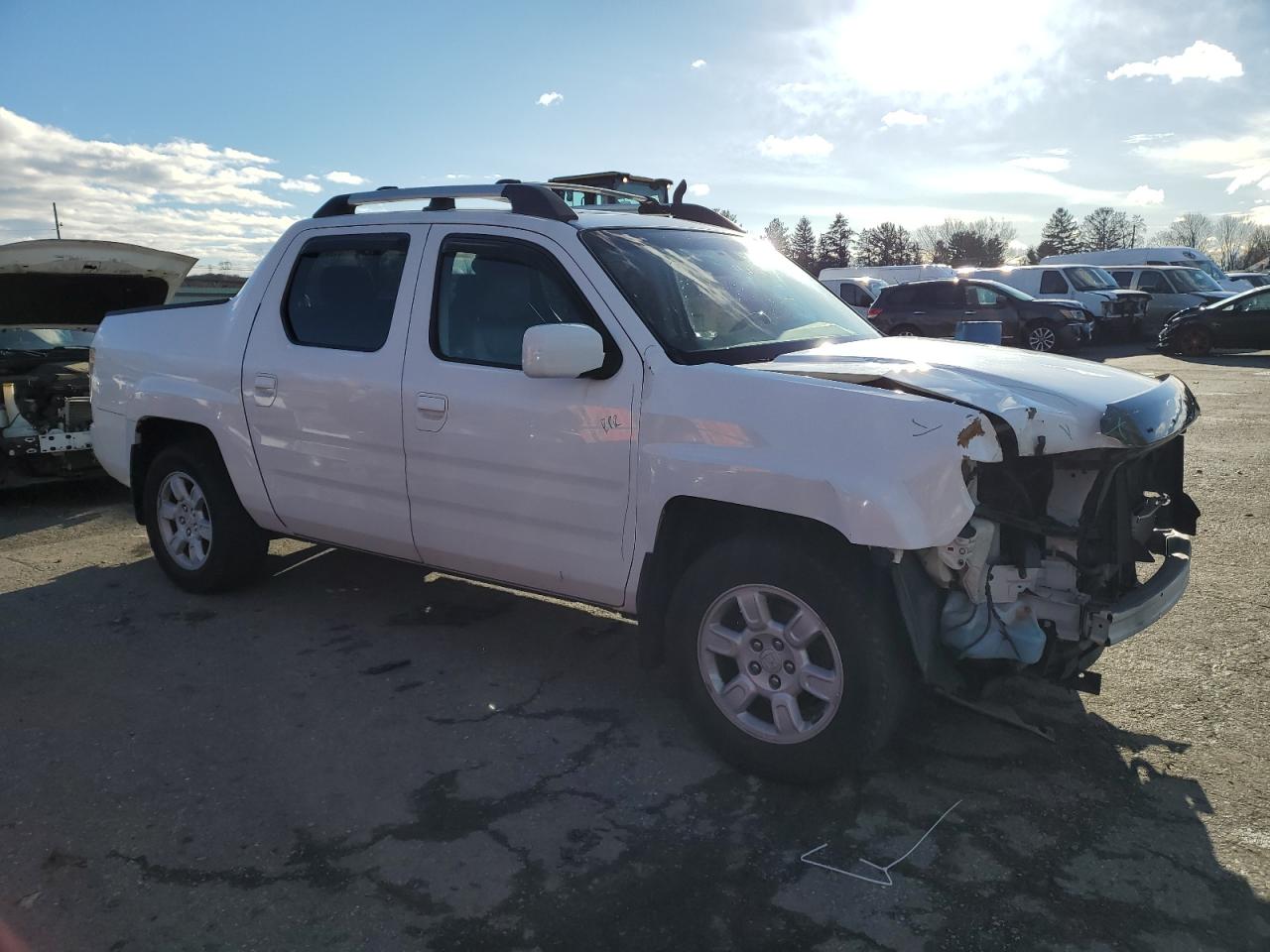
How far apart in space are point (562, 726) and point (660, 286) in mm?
1816

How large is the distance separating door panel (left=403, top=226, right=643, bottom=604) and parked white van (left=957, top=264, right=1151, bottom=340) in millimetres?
20465

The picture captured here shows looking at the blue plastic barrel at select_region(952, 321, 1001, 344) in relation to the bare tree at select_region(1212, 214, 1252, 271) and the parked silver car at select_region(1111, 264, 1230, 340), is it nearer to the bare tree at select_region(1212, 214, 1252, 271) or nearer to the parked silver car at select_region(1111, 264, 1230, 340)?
the parked silver car at select_region(1111, 264, 1230, 340)

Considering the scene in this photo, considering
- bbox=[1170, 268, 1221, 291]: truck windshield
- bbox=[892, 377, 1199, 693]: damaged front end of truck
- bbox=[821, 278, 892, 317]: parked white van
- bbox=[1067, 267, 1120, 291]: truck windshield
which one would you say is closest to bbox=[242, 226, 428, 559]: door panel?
bbox=[892, 377, 1199, 693]: damaged front end of truck

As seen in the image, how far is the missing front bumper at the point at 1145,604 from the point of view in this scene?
316cm

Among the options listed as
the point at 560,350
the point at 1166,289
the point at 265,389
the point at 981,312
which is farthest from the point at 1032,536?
the point at 1166,289

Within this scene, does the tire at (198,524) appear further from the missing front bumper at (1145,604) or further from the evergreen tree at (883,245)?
the evergreen tree at (883,245)

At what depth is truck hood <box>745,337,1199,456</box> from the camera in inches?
119

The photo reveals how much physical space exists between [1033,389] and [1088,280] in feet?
74.6

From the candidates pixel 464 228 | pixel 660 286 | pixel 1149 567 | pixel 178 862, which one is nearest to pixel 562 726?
pixel 178 862

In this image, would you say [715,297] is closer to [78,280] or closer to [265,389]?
[265,389]

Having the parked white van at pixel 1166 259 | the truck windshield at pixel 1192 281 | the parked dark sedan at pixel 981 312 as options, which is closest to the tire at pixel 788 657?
the parked dark sedan at pixel 981 312

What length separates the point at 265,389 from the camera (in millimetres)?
4742

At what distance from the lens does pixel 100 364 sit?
18.7 ft

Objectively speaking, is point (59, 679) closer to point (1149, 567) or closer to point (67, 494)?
point (67, 494)
